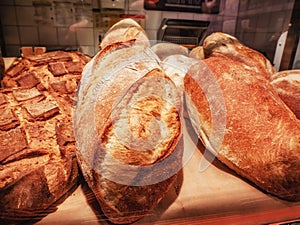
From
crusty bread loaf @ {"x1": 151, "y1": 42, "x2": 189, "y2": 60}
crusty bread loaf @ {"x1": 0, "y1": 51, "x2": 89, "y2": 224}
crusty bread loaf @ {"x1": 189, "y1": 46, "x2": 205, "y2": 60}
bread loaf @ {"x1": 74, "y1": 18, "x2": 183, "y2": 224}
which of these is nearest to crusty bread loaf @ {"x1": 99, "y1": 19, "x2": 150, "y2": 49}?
crusty bread loaf @ {"x1": 151, "y1": 42, "x2": 189, "y2": 60}

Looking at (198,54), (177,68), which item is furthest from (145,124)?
(198,54)

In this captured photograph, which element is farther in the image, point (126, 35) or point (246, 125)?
point (126, 35)

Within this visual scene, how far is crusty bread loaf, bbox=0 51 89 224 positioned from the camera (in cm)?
53

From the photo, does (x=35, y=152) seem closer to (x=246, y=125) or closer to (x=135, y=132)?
(x=135, y=132)

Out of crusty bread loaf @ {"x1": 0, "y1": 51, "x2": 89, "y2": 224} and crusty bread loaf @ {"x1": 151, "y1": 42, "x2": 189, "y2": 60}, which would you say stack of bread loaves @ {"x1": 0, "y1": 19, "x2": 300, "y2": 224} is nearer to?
crusty bread loaf @ {"x1": 0, "y1": 51, "x2": 89, "y2": 224}

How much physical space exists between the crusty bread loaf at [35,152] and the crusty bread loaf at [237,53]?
732 mm

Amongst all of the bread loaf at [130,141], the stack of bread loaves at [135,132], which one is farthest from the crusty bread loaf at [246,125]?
the bread loaf at [130,141]

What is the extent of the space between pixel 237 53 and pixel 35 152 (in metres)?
0.95

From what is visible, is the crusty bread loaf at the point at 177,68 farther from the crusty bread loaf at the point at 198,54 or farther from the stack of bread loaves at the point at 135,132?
the crusty bread loaf at the point at 198,54

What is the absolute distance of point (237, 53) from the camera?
1.06 metres

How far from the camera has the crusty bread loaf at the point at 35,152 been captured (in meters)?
0.53

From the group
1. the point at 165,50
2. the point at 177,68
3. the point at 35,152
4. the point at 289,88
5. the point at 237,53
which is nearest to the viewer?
the point at 35,152

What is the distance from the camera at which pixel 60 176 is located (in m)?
0.59

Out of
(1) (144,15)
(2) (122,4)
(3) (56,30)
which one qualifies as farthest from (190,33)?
(3) (56,30)
